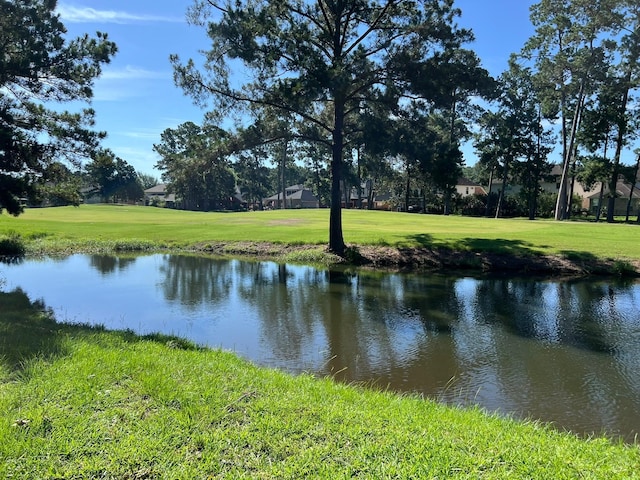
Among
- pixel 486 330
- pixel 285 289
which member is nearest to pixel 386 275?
pixel 285 289

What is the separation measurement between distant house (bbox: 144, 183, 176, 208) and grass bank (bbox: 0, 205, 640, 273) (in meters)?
60.5

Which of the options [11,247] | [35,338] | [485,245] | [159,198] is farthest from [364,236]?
[159,198]

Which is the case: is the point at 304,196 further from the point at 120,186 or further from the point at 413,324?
the point at 413,324

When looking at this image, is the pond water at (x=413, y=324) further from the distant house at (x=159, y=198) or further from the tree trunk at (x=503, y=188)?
the distant house at (x=159, y=198)

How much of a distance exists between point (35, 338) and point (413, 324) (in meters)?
8.21

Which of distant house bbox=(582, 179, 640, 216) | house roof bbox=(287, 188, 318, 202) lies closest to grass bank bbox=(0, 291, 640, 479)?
distant house bbox=(582, 179, 640, 216)

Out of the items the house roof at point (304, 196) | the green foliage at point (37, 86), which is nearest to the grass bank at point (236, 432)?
the green foliage at point (37, 86)

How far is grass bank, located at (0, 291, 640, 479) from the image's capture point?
3742mm

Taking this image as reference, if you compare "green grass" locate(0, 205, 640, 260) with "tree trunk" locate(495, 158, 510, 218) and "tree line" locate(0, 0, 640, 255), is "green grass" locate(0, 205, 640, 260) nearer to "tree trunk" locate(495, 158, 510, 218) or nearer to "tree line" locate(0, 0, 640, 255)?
"tree line" locate(0, 0, 640, 255)

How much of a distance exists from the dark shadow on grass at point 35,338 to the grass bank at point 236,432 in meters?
0.06

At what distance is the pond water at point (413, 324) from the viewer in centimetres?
761

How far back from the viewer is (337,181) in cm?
2370

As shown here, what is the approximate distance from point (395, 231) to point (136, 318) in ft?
67.3

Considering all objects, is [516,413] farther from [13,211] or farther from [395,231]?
[395,231]
